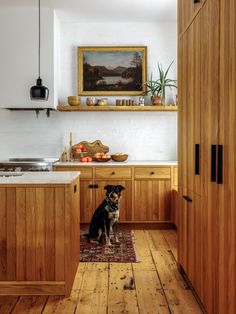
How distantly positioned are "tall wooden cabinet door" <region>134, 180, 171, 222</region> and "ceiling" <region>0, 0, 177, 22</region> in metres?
2.30

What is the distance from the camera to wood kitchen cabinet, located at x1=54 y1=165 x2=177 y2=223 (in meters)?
5.15

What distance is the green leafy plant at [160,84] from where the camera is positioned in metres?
5.54

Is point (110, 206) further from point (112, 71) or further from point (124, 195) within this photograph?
point (112, 71)

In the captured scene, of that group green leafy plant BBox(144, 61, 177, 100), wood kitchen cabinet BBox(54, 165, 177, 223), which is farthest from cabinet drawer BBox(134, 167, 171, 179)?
green leafy plant BBox(144, 61, 177, 100)

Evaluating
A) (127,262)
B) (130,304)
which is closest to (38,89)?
(127,262)

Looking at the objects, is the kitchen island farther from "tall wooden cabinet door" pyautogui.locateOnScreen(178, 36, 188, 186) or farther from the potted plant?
the potted plant

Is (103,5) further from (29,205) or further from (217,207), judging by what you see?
(217,207)

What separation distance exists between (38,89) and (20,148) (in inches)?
73.4

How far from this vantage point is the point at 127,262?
3.77 meters

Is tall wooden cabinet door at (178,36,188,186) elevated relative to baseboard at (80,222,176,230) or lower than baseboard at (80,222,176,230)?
elevated

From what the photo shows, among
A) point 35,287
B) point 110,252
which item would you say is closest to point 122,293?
point 35,287

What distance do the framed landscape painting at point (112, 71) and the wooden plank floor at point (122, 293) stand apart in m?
2.70

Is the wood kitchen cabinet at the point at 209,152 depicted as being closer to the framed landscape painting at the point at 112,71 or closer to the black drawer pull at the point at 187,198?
the black drawer pull at the point at 187,198

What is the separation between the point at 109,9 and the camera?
16.8ft
